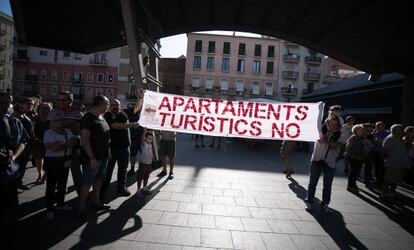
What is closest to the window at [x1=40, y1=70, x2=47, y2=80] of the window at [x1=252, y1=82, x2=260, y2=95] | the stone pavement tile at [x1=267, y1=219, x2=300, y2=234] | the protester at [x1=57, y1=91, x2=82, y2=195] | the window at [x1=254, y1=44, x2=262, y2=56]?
the window at [x1=252, y1=82, x2=260, y2=95]

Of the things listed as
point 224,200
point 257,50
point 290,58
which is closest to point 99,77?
point 257,50

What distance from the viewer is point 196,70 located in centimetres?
4800

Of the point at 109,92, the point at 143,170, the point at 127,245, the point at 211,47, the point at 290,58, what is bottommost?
the point at 127,245

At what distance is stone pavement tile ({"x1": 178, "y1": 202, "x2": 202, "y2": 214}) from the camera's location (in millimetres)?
4767

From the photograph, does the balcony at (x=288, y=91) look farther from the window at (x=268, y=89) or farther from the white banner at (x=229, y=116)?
the white banner at (x=229, y=116)

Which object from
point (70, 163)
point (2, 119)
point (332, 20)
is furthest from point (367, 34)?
point (2, 119)

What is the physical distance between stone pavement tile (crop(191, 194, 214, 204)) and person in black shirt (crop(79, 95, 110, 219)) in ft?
6.37

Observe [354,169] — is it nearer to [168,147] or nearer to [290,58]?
[168,147]

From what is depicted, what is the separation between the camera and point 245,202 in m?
5.45

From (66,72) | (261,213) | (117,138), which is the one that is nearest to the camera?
(261,213)

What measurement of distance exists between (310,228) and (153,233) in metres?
2.39

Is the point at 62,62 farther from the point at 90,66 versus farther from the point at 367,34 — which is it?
the point at 367,34

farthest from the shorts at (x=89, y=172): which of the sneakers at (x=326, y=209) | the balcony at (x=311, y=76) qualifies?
the balcony at (x=311, y=76)

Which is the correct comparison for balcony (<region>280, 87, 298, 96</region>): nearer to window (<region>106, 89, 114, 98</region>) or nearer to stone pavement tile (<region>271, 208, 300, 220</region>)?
window (<region>106, 89, 114, 98</region>)
